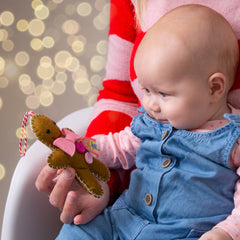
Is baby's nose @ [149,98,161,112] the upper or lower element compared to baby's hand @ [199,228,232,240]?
upper

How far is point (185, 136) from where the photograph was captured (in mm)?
719

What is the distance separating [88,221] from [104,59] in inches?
38.2

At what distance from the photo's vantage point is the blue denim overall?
27.3 inches

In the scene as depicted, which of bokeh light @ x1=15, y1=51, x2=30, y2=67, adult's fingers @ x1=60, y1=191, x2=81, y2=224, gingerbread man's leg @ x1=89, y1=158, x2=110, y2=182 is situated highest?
bokeh light @ x1=15, y1=51, x2=30, y2=67

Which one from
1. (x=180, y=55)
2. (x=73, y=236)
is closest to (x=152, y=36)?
(x=180, y=55)

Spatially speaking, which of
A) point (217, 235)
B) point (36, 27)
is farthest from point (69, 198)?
point (36, 27)

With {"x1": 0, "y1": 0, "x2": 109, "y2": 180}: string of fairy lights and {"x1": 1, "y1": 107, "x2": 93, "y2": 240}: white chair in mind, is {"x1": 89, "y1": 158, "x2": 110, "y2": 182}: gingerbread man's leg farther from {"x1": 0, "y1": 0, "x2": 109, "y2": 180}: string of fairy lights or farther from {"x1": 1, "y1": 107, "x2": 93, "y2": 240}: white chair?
{"x1": 0, "y1": 0, "x2": 109, "y2": 180}: string of fairy lights

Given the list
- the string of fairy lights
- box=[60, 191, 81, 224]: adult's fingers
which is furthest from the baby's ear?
the string of fairy lights

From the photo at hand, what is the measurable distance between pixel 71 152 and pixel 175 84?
9.1 inches

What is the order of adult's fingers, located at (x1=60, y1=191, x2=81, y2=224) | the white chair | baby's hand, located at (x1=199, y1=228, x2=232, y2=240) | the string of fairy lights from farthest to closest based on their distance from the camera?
the string of fairy lights → the white chair → adult's fingers, located at (x1=60, y1=191, x2=81, y2=224) → baby's hand, located at (x1=199, y1=228, x2=232, y2=240)

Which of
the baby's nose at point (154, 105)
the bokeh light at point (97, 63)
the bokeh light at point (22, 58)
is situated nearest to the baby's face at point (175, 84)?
the baby's nose at point (154, 105)

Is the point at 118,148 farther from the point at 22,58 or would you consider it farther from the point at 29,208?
the point at 22,58

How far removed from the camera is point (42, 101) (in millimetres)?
1637

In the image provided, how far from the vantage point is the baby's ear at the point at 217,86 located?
2.16 feet
